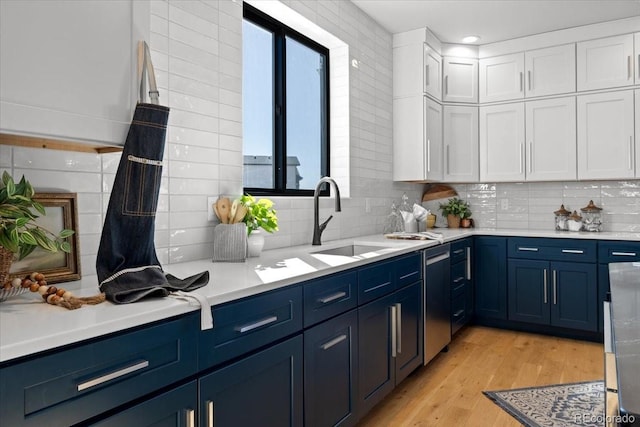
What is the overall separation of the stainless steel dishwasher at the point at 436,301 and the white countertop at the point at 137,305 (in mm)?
796

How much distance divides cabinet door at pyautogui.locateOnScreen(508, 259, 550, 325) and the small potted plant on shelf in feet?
2.57

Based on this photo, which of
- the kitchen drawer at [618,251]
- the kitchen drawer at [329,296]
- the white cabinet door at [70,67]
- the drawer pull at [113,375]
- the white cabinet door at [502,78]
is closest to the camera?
the drawer pull at [113,375]

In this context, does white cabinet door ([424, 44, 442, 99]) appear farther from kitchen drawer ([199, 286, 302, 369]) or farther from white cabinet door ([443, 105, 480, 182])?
kitchen drawer ([199, 286, 302, 369])

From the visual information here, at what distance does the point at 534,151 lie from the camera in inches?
165

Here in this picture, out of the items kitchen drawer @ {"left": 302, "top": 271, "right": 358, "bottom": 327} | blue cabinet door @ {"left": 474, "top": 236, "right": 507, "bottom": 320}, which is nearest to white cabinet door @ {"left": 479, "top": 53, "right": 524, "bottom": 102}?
blue cabinet door @ {"left": 474, "top": 236, "right": 507, "bottom": 320}

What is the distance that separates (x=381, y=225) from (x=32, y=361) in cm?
317

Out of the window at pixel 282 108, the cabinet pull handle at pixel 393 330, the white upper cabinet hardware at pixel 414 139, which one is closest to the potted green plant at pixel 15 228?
the window at pixel 282 108

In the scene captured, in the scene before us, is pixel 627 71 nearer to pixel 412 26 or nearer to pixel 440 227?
pixel 412 26

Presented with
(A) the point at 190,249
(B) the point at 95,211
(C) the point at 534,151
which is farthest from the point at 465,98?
(B) the point at 95,211

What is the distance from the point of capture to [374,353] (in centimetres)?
235

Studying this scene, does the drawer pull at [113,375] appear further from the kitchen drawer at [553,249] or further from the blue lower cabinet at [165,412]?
the kitchen drawer at [553,249]

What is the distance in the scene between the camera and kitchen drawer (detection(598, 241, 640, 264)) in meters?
3.51

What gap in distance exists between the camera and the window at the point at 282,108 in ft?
9.25

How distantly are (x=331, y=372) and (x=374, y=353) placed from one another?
452 millimetres
